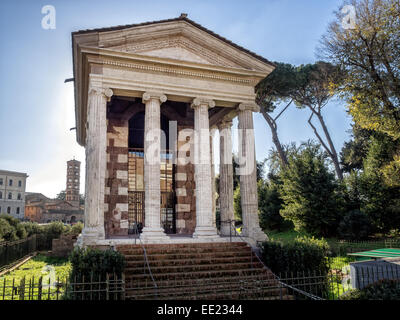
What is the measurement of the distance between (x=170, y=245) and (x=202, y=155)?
3930mm

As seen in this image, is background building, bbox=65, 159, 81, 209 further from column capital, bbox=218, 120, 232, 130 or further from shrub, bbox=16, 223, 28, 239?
column capital, bbox=218, 120, 232, 130

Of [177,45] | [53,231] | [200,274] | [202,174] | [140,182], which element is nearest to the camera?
[200,274]

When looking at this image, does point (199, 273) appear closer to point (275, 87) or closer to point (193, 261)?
point (193, 261)

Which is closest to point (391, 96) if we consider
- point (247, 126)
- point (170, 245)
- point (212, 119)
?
point (247, 126)

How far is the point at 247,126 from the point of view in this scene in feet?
48.3

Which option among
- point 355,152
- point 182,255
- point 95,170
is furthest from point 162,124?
point 355,152

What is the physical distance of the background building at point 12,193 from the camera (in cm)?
7044

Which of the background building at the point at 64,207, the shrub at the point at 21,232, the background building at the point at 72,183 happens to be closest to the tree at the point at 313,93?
the shrub at the point at 21,232

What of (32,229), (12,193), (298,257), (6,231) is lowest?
(298,257)

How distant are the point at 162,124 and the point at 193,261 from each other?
29.2ft

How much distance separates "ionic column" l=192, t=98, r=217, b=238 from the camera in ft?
42.6

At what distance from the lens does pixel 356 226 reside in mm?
20547

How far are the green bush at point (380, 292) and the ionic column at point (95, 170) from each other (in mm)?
8071
